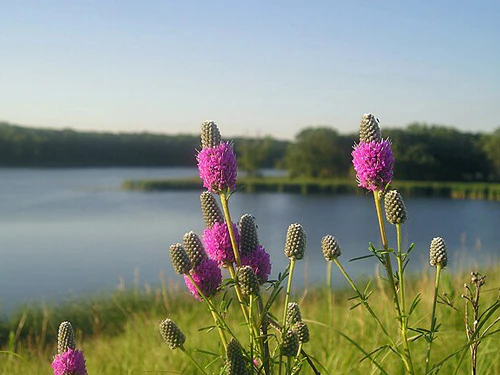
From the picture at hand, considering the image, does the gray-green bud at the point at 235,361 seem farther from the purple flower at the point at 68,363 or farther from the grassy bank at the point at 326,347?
the grassy bank at the point at 326,347

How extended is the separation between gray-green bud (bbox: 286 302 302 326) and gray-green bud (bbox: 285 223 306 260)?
0.21 meters

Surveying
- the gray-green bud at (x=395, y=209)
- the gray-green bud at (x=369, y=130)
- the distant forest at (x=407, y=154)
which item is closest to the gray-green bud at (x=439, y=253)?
the gray-green bud at (x=395, y=209)

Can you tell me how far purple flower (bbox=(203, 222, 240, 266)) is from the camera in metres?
2.00

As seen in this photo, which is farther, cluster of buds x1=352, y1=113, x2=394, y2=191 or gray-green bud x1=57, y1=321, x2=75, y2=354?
gray-green bud x1=57, y1=321, x2=75, y2=354

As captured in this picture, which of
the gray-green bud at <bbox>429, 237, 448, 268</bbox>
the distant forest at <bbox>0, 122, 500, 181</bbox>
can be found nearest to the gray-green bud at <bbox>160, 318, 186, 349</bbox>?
the gray-green bud at <bbox>429, 237, 448, 268</bbox>

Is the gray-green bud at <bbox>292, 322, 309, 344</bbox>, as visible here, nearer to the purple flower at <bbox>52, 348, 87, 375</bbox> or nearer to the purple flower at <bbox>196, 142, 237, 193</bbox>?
the purple flower at <bbox>196, 142, 237, 193</bbox>

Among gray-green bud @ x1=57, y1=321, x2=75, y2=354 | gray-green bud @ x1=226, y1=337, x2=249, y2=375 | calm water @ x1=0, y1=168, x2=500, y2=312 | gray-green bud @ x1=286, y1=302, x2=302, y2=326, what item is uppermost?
gray-green bud @ x1=286, y1=302, x2=302, y2=326

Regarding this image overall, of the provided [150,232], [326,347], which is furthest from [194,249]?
[150,232]

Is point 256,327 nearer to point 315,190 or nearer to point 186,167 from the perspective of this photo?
point 315,190

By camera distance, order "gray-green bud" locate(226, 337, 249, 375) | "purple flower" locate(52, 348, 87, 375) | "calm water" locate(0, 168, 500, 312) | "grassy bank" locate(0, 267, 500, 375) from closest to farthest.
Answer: "gray-green bud" locate(226, 337, 249, 375), "purple flower" locate(52, 348, 87, 375), "grassy bank" locate(0, 267, 500, 375), "calm water" locate(0, 168, 500, 312)

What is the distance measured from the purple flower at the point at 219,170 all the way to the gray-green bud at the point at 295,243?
1.05ft

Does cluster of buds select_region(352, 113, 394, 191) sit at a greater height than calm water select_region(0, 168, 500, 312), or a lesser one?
greater

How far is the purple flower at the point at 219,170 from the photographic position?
194 cm

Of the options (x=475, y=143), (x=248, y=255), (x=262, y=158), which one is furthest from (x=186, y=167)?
(x=248, y=255)
